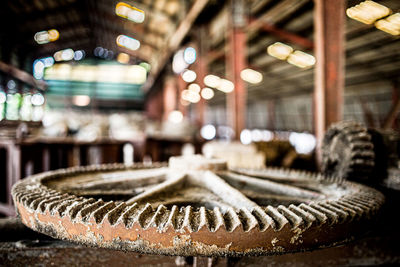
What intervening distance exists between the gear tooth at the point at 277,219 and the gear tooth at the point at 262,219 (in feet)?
0.07

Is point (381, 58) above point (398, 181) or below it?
above

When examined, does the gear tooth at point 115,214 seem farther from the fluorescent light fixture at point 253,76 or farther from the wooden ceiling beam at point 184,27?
the fluorescent light fixture at point 253,76

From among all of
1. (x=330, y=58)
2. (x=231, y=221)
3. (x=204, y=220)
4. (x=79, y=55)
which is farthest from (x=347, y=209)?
(x=79, y=55)

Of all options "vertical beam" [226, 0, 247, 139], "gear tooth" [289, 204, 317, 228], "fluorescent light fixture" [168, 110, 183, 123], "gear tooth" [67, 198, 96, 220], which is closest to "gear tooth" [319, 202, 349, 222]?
"gear tooth" [289, 204, 317, 228]

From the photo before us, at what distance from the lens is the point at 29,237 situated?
1700 millimetres

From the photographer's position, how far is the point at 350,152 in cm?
220

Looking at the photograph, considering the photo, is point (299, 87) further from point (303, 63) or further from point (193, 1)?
point (193, 1)

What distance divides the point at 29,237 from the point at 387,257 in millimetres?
2218

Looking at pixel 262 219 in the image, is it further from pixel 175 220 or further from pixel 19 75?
pixel 19 75

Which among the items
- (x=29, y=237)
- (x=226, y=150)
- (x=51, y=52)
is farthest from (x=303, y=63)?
(x=51, y=52)

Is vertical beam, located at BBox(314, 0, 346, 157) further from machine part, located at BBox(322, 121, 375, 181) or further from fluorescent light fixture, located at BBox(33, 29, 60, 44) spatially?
fluorescent light fixture, located at BBox(33, 29, 60, 44)

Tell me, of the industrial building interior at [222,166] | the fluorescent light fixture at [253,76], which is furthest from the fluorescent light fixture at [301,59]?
the fluorescent light fixture at [253,76]

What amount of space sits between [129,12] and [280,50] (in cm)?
726

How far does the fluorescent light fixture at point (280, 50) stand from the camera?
10.7m
